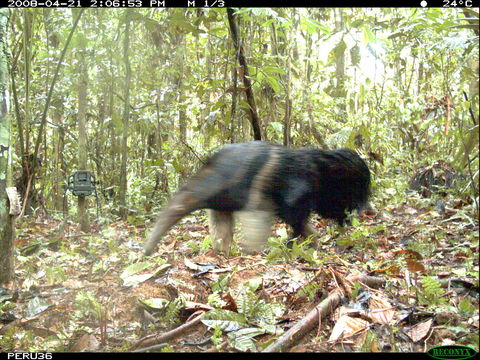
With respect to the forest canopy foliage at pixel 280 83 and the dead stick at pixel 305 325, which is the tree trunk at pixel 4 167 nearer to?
the forest canopy foliage at pixel 280 83

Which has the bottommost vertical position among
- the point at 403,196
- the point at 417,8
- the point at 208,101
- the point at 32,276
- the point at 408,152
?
the point at 32,276

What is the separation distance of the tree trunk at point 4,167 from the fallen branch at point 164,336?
5.87 ft

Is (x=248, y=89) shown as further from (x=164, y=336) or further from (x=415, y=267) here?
(x=164, y=336)

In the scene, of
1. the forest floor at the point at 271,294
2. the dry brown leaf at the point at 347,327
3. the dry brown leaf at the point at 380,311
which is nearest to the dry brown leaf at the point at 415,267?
the forest floor at the point at 271,294

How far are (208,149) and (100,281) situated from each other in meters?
1.33

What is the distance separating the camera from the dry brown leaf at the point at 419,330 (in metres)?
2.03

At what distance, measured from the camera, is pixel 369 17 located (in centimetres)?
269

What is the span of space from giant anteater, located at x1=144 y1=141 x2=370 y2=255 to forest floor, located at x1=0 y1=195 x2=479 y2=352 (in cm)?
23

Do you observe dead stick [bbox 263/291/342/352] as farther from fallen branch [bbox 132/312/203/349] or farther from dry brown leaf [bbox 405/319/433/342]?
fallen branch [bbox 132/312/203/349]

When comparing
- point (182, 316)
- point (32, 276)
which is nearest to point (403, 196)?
point (182, 316)

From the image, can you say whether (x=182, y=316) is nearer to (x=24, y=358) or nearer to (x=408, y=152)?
(x=24, y=358)

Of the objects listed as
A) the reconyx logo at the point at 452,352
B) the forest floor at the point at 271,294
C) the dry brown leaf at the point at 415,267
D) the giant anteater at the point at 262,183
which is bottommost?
the forest floor at the point at 271,294

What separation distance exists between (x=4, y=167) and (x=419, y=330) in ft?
10.1

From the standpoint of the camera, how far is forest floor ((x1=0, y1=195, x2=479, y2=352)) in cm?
211
